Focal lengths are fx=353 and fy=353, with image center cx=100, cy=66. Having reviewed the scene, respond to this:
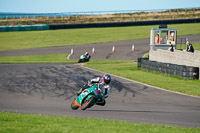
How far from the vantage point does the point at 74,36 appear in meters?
55.8

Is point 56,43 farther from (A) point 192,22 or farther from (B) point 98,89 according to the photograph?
(B) point 98,89

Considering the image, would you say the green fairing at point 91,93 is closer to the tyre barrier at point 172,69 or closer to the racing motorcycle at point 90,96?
the racing motorcycle at point 90,96

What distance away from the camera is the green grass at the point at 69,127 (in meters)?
8.69

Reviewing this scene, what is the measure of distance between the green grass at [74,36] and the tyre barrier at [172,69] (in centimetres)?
2342

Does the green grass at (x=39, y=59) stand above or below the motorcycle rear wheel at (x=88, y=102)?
below

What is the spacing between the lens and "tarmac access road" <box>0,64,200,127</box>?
12.0 metres

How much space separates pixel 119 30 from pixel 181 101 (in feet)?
151

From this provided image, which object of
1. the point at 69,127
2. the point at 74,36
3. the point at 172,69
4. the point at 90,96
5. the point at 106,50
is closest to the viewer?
the point at 69,127

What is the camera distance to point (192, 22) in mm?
63188

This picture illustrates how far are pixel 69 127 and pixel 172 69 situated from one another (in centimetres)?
1523

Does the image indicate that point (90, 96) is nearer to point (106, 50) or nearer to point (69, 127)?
point (69, 127)

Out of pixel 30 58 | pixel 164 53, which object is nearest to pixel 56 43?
pixel 30 58

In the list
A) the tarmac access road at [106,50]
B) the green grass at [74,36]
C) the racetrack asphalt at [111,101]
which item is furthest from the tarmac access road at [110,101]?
the green grass at [74,36]

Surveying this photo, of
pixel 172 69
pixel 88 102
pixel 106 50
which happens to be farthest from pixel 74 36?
pixel 88 102
